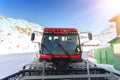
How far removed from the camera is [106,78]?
662 centimetres

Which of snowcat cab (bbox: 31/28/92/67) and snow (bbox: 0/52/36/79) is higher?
snowcat cab (bbox: 31/28/92/67)

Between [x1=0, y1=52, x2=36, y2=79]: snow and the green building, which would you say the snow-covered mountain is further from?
the green building

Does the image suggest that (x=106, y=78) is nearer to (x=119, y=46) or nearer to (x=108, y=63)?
(x=119, y=46)

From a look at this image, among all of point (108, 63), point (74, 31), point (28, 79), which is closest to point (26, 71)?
point (28, 79)

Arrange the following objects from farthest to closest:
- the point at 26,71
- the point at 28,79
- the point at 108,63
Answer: the point at 108,63 → the point at 26,71 → the point at 28,79

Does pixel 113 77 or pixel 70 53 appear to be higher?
pixel 70 53

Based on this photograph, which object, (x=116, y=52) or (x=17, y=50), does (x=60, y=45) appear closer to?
(x=116, y=52)

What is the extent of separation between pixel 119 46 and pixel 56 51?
27.3ft

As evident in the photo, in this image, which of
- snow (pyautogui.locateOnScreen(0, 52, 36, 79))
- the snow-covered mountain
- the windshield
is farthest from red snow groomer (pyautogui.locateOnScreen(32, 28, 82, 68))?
the snow-covered mountain

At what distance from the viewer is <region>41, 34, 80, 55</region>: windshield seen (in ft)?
35.5

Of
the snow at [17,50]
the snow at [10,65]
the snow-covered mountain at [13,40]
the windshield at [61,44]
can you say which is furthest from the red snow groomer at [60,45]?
the snow-covered mountain at [13,40]

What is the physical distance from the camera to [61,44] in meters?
10.9

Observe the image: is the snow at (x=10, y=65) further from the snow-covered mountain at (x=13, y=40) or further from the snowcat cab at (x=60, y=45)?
the snow-covered mountain at (x=13, y=40)

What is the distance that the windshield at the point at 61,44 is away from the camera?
10812 millimetres
